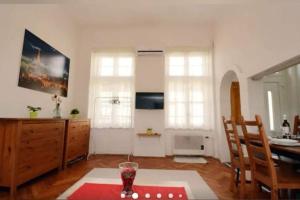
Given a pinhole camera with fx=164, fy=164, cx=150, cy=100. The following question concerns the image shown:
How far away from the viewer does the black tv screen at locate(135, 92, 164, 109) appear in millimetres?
4688

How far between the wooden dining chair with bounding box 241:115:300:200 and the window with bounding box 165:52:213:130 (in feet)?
9.16

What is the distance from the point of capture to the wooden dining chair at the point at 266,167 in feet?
4.96

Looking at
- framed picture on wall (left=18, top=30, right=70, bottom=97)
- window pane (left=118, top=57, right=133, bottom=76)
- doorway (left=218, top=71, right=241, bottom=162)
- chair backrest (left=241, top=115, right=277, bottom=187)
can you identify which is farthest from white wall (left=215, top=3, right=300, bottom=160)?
framed picture on wall (left=18, top=30, right=70, bottom=97)

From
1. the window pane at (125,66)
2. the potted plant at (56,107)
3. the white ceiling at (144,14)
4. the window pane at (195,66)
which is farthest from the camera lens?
the window pane at (125,66)

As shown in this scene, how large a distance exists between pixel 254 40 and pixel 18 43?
13.8ft

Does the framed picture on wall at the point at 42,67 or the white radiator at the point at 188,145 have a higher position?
the framed picture on wall at the point at 42,67

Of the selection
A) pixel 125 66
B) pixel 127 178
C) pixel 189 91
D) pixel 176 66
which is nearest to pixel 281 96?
pixel 189 91

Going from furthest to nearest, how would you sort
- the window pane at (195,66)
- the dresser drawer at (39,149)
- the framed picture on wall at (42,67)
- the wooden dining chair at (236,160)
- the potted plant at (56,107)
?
the window pane at (195,66)
the potted plant at (56,107)
the framed picture on wall at (42,67)
the dresser drawer at (39,149)
the wooden dining chair at (236,160)

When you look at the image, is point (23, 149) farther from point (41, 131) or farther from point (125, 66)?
point (125, 66)

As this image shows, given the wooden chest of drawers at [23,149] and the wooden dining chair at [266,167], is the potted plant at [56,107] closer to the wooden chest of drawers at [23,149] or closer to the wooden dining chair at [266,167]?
the wooden chest of drawers at [23,149]

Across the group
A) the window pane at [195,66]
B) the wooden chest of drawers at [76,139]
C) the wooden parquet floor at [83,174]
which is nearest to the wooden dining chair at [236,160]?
the wooden parquet floor at [83,174]

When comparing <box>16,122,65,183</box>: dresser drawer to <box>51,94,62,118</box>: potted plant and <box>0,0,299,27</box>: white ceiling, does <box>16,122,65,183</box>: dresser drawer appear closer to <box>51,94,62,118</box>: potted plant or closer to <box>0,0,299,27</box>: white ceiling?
<box>51,94,62,118</box>: potted plant

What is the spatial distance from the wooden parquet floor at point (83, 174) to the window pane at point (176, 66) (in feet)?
8.13

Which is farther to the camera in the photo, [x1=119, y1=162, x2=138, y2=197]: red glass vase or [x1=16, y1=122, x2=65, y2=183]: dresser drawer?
[x1=16, y1=122, x2=65, y2=183]: dresser drawer
